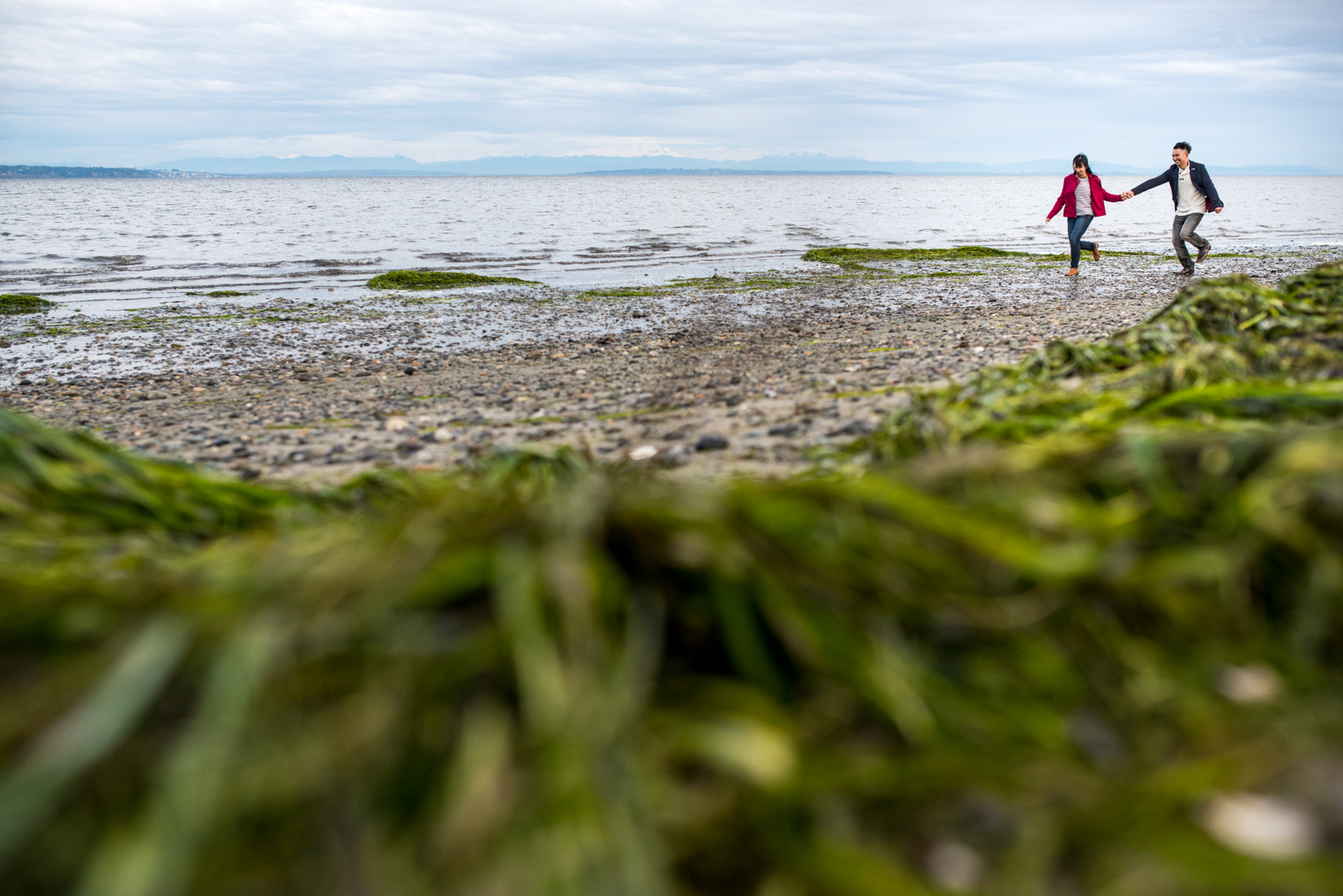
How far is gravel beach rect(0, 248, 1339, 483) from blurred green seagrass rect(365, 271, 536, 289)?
77 cm

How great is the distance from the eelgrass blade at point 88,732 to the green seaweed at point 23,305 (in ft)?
54.0

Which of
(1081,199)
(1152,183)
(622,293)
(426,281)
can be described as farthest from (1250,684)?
(426,281)

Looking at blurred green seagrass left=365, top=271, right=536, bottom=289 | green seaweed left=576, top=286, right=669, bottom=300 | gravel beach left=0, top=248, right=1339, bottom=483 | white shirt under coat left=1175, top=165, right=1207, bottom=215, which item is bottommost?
gravel beach left=0, top=248, right=1339, bottom=483

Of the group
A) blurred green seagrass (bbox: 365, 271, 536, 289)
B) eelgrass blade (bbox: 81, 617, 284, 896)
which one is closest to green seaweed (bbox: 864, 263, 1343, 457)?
eelgrass blade (bbox: 81, 617, 284, 896)

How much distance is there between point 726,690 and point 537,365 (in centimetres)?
763

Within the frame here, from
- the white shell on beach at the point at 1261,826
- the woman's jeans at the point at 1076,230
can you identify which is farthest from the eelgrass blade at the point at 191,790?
the woman's jeans at the point at 1076,230

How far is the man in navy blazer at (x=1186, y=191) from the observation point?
14.1 metres

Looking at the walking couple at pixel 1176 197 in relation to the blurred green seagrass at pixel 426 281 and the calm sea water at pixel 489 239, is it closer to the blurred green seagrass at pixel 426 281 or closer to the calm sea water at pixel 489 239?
the calm sea water at pixel 489 239

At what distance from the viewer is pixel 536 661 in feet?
3.52

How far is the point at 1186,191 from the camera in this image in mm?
14695

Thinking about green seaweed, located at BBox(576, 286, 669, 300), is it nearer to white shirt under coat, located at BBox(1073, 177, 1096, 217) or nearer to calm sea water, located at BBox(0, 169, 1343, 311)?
calm sea water, located at BBox(0, 169, 1343, 311)

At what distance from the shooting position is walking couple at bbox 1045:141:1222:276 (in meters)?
14.2

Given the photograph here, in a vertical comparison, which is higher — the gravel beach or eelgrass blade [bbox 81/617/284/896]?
eelgrass blade [bbox 81/617/284/896]

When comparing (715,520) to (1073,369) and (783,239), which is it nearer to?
(1073,369)
